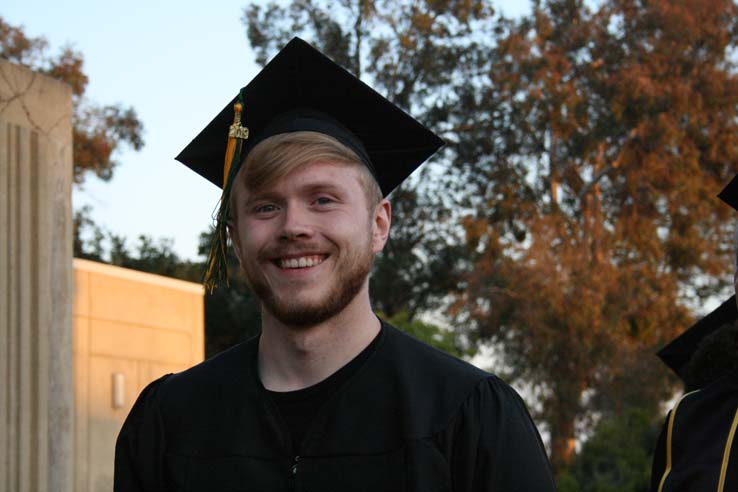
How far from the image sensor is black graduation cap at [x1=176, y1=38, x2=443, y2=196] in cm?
331

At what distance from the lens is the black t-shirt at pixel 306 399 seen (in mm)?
2945

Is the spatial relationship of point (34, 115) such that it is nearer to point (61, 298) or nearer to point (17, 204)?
point (17, 204)


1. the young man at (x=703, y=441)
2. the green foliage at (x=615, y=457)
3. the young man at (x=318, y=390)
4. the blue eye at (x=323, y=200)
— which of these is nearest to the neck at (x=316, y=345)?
the young man at (x=318, y=390)

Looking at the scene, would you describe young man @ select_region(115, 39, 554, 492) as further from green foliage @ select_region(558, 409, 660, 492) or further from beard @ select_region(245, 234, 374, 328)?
green foliage @ select_region(558, 409, 660, 492)

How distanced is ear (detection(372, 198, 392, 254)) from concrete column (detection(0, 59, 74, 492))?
170 inches

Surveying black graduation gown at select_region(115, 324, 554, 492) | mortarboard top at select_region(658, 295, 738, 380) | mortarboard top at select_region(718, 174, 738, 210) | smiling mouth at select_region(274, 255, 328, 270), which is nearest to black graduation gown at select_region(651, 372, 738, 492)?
mortarboard top at select_region(718, 174, 738, 210)

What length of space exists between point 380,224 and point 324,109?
42 centimetres

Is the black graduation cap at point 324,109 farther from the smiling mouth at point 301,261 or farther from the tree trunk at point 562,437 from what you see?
the tree trunk at point 562,437

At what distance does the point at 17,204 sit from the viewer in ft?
23.5

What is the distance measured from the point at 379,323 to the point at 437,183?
83.9 feet

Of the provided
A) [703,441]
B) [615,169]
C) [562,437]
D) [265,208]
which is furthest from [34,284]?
[615,169]

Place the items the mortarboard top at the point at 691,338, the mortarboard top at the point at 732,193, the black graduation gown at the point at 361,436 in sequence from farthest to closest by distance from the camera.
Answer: the mortarboard top at the point at 691,338
the mortarboard top at the point at 732,193
the black graduation gown at the point at 361,436

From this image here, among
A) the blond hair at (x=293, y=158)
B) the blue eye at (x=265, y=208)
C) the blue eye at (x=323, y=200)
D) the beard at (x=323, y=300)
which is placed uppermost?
the blond hair at (x=293, y=158)

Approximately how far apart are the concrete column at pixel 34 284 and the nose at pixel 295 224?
4.42 metres
